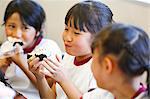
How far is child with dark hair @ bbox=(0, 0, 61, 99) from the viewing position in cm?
135

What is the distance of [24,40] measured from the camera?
4.47 ft

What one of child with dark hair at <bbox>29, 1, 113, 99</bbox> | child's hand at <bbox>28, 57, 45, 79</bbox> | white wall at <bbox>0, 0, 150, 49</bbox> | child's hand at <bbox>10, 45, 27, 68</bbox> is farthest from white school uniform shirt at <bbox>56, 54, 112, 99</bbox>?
white wall at <bbox>0, 0, 150, 49</bbox>

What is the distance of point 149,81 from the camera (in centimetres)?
78

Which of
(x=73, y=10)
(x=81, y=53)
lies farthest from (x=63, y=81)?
(x=73, y=10)

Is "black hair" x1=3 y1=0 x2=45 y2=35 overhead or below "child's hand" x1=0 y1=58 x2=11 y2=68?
overhead

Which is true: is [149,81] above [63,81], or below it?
above

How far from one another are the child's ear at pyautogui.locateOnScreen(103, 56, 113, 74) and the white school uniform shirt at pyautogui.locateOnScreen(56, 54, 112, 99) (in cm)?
28

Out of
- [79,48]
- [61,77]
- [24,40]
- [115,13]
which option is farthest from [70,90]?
[115,13]

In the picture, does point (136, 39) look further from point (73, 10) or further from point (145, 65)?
point (73, 10)

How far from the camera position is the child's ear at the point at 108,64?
2.56ft

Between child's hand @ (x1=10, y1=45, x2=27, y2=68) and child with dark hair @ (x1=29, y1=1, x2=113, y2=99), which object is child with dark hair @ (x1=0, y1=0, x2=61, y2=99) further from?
child with dark hair @ (x1=29, y1=1, x2=113, y2=99)

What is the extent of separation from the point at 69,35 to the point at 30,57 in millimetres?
186

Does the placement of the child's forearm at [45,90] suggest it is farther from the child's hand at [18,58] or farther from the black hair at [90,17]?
the black hair at [90,17]

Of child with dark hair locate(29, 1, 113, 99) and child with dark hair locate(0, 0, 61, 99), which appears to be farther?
child with dark hair locate(0, 0, 61, 99)
